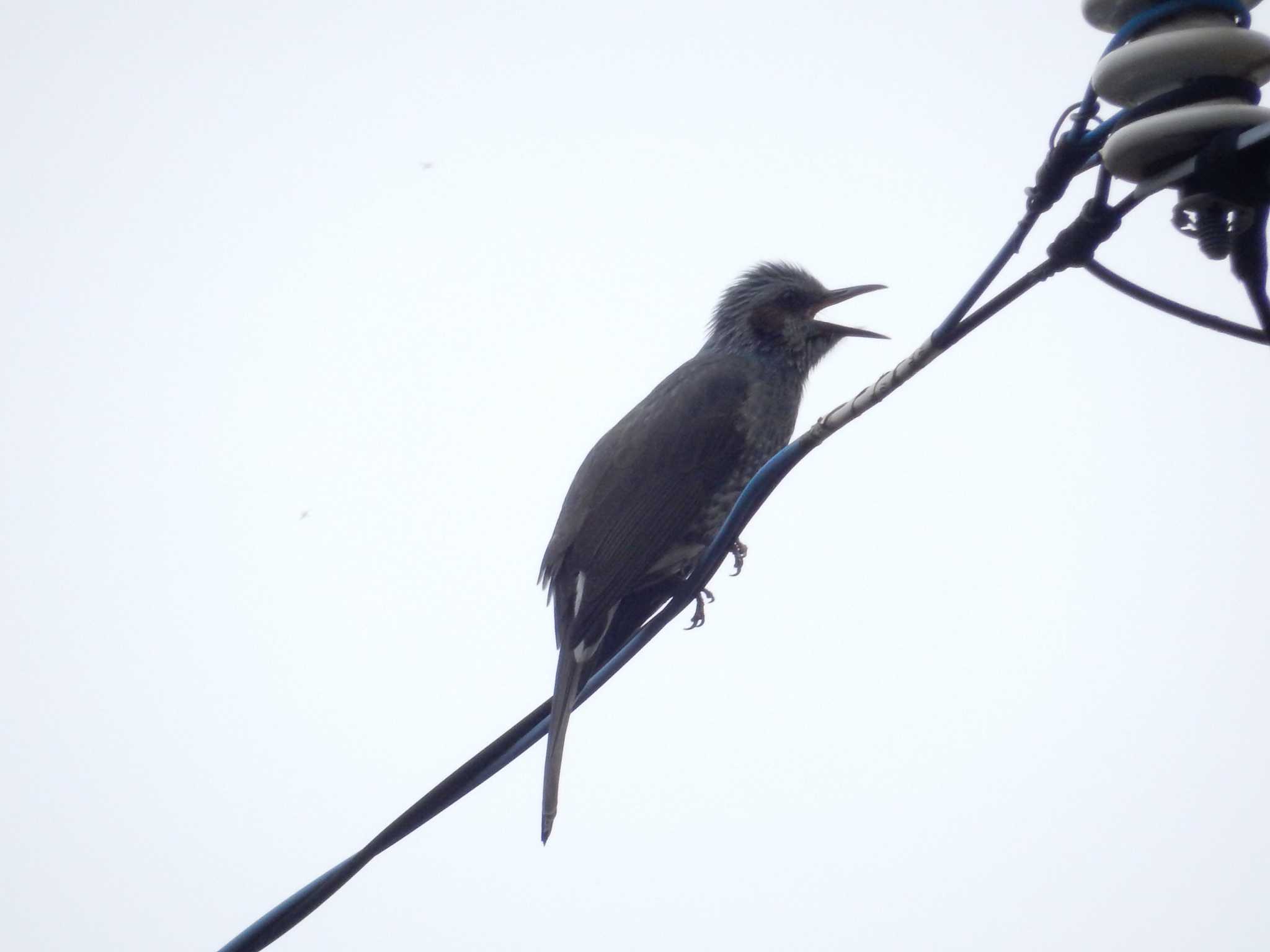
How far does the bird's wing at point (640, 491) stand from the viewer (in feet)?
17.0

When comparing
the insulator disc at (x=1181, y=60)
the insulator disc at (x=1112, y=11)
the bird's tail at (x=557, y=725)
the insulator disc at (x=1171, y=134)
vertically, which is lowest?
the bird's tail at (x=557, y=725)

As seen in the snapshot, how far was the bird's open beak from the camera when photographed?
6039mm

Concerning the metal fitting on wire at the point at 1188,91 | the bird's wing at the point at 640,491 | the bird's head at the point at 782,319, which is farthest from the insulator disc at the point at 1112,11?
the bird's head at the point at 782,319

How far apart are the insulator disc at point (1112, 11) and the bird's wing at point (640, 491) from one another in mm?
2930

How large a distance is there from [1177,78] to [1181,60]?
0.04 meters

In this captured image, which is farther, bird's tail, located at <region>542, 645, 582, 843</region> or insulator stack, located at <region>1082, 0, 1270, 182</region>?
bird's tail, located at <region>542, 645, 582, 843</region>

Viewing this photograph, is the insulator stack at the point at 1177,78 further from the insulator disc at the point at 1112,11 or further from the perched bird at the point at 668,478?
the perched bird at the point at 668,478

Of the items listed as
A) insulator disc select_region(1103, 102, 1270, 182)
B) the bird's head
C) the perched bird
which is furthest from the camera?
the bird's head

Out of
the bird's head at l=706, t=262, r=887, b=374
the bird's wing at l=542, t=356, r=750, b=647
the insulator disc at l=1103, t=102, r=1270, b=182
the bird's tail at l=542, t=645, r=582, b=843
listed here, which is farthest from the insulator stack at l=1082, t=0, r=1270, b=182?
the bird's head at l=706, t=262, r=887, b=374

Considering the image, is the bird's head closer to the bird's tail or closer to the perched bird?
the perched bird

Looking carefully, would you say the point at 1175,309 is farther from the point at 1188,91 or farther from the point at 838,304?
the point at 838,304

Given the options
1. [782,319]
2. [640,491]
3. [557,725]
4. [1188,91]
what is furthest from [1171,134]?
[782,319]

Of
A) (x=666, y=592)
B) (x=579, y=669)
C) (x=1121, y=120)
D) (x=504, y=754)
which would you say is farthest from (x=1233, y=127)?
(x=666, y=592)

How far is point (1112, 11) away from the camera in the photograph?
2.62 meters
